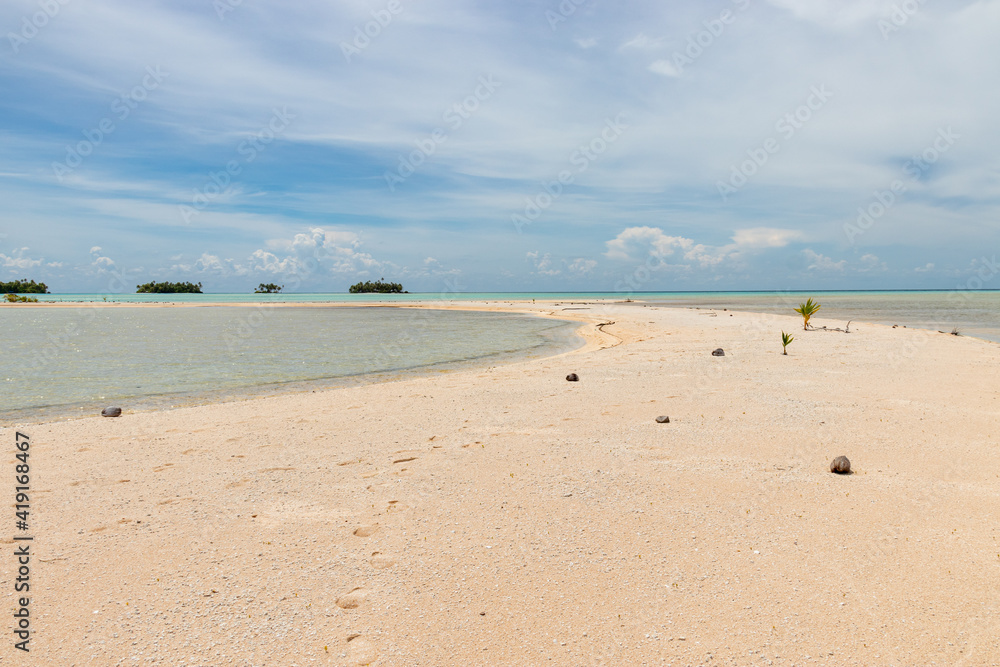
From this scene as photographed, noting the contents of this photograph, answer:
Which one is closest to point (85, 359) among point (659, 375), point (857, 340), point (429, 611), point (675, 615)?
point (659, 375)

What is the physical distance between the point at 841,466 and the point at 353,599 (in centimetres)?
598

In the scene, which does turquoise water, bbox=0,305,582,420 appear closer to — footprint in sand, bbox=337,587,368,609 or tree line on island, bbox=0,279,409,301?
footprint in sand, bbox=337,587,368,609

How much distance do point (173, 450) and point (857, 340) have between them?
79.9 feet

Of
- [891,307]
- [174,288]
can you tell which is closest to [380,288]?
[174,288]

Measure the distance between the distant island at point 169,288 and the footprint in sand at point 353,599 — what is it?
7806 inches

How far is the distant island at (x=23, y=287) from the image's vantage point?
5536 inches

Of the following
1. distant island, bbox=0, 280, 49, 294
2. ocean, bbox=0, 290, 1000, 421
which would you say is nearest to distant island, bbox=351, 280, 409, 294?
distant island, bbox=0, 280, 49, 294

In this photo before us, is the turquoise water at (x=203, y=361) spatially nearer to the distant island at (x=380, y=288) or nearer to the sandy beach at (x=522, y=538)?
the sandy beach at (x=522, y=538)

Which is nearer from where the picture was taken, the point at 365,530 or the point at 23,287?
the point at 365,530

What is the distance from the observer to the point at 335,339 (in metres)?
30.5

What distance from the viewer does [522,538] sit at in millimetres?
5164

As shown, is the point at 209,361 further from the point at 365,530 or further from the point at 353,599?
the point at 353,599

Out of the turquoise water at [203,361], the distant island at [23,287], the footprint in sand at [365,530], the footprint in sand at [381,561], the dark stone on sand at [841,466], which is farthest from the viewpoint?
the distant island at [23,287]

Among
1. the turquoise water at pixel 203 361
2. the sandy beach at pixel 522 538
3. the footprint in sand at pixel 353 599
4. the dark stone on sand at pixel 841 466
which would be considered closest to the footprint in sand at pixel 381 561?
the sandy beach at pixel 522 538
